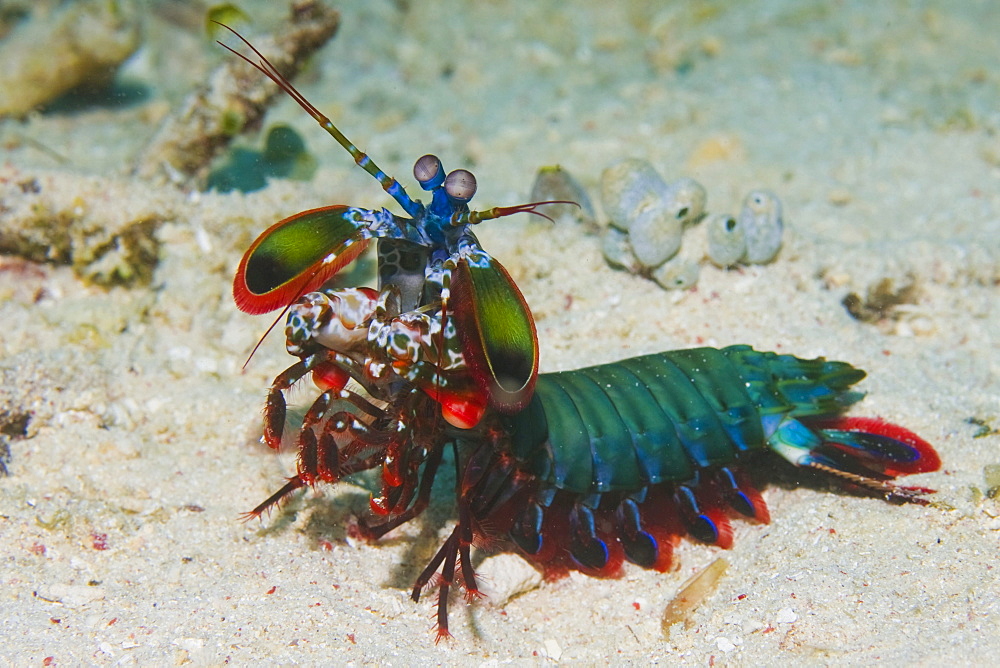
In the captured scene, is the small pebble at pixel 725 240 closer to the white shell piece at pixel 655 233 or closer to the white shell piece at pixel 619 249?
the white shell piece at pixel 655 233

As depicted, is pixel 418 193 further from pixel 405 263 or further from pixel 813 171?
pixel 405 263

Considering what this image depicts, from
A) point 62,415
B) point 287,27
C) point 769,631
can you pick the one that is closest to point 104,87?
point 287,27

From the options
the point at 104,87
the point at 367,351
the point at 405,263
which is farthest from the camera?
the point at 104,87

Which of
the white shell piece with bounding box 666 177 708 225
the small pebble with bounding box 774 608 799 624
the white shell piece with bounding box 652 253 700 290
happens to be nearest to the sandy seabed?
the small pebble with bounding box 774 608 799 624

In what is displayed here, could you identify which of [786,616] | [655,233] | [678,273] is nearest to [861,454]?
[786,616]

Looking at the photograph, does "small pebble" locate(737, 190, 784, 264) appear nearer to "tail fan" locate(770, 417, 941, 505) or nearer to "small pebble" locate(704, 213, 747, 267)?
"small pebble" locate(704, 213, 747, 267)

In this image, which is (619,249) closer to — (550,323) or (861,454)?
(550,323)
